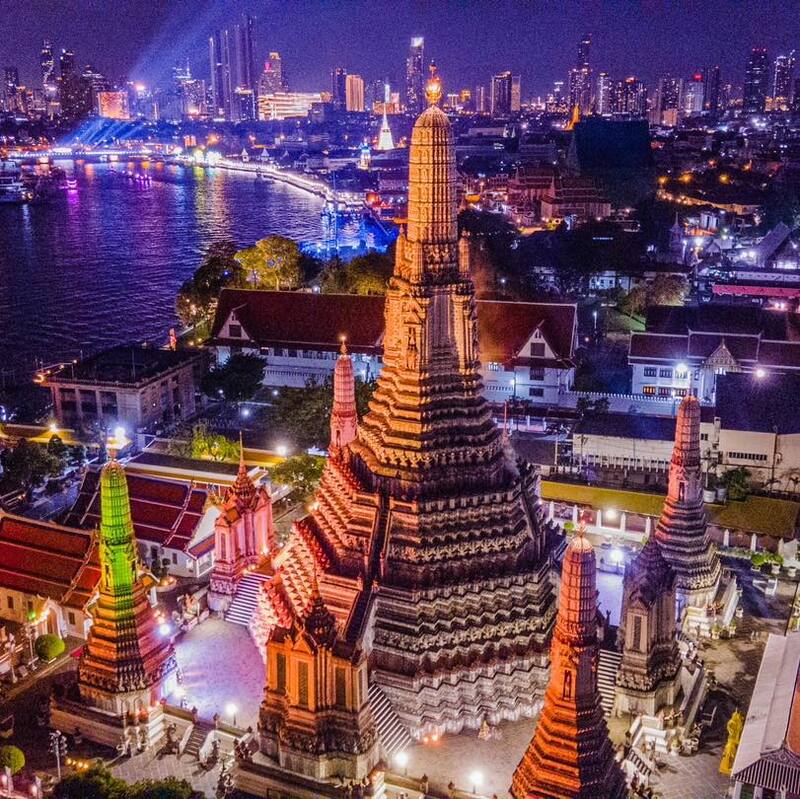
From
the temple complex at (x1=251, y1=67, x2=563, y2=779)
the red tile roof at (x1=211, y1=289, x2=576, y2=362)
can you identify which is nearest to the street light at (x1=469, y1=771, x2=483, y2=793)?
the temple complex at (x1=251, y1=67, x2=563, y2=779)

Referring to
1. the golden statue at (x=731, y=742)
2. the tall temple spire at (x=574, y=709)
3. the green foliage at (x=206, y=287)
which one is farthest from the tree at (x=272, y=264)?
the tall temple spire at (x=574, y=709)

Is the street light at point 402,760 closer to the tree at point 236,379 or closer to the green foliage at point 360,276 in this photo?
the tree at point 236,379

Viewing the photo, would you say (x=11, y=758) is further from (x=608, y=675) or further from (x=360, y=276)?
(x=360, y=276)

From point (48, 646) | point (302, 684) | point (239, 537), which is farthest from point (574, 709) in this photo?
point (48, 646)

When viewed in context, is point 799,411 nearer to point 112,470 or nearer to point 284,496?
point 284,496

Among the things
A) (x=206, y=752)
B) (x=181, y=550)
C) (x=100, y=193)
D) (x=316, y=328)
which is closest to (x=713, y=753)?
(x=206, y=752)

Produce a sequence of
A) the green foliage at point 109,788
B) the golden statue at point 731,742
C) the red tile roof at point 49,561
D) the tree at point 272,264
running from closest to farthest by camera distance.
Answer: the green foliage at point 109,788 < the golden statue at point 731,742 < the red tile roof at point 49,561 < the tree at point 272,264
